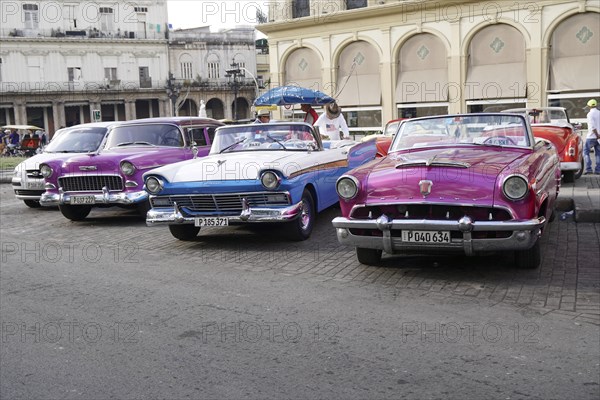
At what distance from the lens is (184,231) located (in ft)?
28.1

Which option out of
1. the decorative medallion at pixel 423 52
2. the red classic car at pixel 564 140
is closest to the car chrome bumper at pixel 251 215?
the red classic car at pixel 564 140

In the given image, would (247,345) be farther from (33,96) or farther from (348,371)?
(33,96)

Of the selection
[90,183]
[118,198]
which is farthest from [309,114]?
Result: [90,183]

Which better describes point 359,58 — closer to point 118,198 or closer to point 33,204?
point 33,204

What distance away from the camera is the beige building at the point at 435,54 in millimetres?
23172

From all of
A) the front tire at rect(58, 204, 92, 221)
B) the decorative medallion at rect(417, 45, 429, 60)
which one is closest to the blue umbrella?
the front tire at rect(58, 204, 92, 221)

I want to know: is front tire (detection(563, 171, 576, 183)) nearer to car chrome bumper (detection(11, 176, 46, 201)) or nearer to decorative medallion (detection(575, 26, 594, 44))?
car chrome bumper (detection(11, 176, 46, 201))

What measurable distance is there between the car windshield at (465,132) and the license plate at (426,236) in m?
1.62

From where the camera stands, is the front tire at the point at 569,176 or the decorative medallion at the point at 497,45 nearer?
the front tire at the point at 569,176

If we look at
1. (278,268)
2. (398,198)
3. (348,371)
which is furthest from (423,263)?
(348,371)

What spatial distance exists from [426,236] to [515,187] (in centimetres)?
87

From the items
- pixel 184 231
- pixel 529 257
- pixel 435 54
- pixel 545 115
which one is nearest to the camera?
pixel 529 257

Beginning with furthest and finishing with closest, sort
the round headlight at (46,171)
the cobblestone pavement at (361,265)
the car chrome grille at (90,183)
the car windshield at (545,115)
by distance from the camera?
the car windshield at (545,115) → the round headlight at (46,171) → the car chrome grille at (90,183) → the cobblestone pavement at (361,265)

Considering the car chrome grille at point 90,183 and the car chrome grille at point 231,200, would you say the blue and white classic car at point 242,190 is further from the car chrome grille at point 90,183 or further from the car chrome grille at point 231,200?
the car chrome grille at point 90,183
